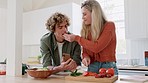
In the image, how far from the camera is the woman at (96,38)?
1406mm

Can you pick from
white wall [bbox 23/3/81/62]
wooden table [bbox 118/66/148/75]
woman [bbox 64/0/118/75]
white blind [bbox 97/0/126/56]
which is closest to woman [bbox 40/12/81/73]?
woman [bbox 64/0/118/75]

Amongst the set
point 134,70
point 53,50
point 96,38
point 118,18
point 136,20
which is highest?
point 118,18

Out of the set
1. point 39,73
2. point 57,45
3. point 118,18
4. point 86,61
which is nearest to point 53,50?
point 57,45

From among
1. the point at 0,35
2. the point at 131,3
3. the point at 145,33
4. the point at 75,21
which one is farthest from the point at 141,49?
the point at 0,35

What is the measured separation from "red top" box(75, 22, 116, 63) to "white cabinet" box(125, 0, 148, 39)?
171 centimetres

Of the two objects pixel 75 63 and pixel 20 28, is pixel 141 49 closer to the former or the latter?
pixel 75 63

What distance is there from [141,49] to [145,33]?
1.52ft

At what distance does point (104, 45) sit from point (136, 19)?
1873mm

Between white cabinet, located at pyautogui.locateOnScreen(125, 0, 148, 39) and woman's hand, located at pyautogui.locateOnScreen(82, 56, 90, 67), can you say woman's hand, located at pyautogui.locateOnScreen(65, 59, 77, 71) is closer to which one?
woman's hand, located at pyautogui.locateOnScreen(82, 56, 90, 67)

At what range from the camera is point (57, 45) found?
1.79 m

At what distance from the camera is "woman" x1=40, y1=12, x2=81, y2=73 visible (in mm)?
1762

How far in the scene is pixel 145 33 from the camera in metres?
2.97

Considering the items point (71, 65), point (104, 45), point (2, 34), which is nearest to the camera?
point (104, 45)

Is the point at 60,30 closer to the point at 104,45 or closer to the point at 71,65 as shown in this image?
the point at 71,65
